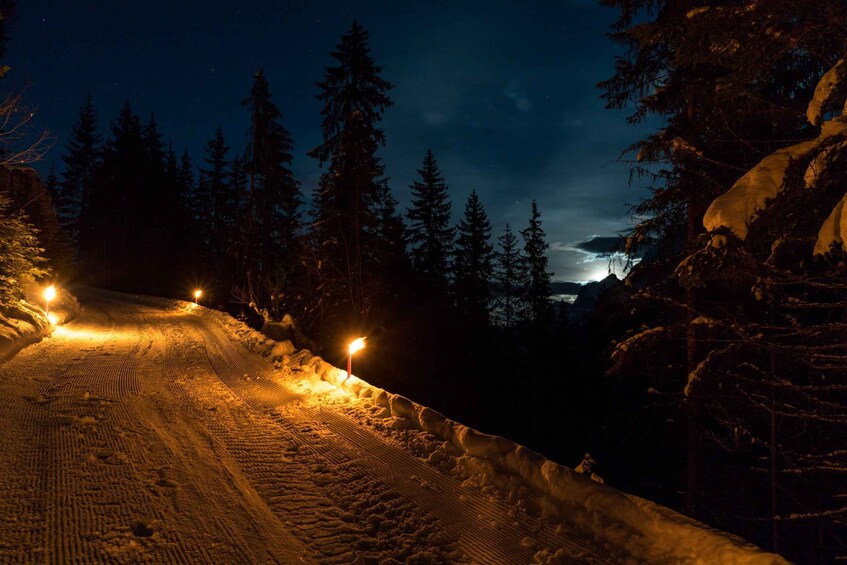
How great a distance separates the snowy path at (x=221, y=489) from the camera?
11.2 ft

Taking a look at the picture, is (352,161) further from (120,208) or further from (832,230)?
(120,208)

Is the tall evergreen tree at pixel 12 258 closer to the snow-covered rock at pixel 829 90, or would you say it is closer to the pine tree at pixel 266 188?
the pine tree at pixel 266 188

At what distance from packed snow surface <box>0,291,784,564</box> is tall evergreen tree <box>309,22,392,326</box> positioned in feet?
32.1

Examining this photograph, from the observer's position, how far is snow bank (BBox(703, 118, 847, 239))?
10.6 feet

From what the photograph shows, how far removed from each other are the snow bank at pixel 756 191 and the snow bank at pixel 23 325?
41.2 feet

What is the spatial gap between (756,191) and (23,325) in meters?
15.3

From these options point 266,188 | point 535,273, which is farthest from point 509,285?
point 266,188

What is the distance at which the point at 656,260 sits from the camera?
8.50 m

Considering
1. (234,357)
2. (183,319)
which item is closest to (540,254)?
(183,319)

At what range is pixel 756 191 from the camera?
335 centimetres

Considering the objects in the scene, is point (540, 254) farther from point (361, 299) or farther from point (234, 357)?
point (234, 357)

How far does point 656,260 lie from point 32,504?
9.56 metres

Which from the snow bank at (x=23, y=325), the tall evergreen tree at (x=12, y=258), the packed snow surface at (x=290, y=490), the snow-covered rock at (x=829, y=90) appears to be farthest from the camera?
the tall evergreen tree at (x=12, y=258)

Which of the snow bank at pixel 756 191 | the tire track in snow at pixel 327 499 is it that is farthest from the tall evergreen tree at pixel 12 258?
the snow bank at pixel 756 191
